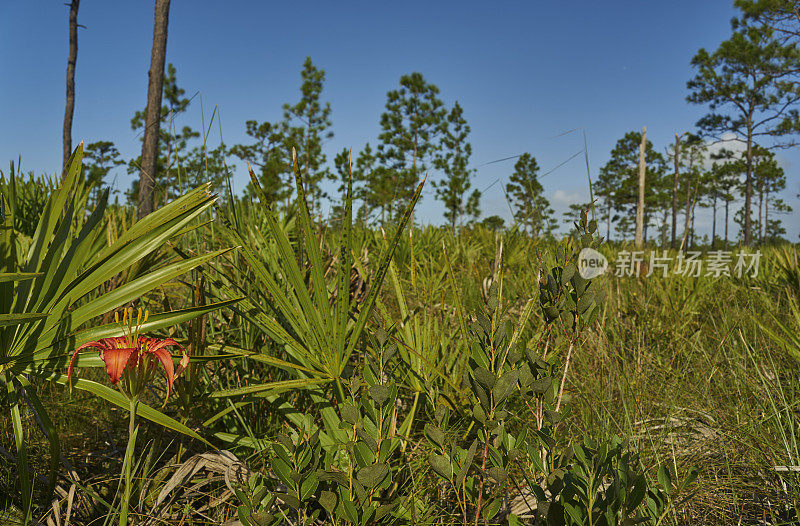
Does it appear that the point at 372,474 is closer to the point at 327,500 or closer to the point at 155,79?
the point at 327,500

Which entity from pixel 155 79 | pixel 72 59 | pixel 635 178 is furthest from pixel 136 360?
pixel 635 178

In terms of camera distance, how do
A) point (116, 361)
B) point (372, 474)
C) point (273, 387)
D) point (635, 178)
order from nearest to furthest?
point (116, 361), point (372, 474), point (273, 387), point (635, 178)

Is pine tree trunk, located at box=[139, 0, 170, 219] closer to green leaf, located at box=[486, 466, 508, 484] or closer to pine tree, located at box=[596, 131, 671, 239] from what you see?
green leaf, located at box=[486, 466, 508, 484]

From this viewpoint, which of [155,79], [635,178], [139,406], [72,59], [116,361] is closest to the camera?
[116,361]

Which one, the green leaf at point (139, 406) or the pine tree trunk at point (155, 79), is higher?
the pine tree trunk at point (155, 79)

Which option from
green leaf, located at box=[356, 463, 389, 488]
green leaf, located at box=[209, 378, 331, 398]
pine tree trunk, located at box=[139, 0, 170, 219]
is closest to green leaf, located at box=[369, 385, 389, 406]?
green leaf, located at box=[356, 463, 389, 488]

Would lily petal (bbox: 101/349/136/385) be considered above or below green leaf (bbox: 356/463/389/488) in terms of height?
above

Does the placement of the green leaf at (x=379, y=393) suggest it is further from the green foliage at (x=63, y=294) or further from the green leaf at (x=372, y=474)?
the green foliage at (x=63, y=294)

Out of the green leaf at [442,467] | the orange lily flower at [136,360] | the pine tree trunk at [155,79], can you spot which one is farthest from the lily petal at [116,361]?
the pine tree trunk at [155,79]

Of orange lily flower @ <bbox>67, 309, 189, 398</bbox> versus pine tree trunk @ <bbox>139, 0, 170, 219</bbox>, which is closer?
orange lily flower @ <bbox>67, 309, 189, 398</bbox>

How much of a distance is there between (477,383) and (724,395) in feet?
4.97

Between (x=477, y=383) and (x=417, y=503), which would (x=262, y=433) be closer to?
(x=417, y=503)

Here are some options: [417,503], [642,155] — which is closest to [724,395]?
[417,503]

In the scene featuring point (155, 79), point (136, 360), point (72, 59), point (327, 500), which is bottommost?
point (327, 500)
